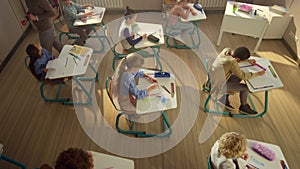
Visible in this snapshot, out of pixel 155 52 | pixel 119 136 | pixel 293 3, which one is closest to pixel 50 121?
pixel 119 136

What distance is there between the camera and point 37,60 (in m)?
2.75

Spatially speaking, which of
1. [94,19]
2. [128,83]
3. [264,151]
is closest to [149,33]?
[94,19]

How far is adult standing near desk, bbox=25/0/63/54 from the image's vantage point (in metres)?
3.09

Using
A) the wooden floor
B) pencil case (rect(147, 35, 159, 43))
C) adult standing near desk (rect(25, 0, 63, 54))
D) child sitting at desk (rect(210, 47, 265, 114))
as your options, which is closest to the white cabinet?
the wooden floor

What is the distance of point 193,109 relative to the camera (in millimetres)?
3150

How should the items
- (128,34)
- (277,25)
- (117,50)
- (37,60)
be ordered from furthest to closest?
(277,25)
(117,50)
(128,34)
(37,60)

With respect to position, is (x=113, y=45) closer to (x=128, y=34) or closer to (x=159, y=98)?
(x=128, y=34)

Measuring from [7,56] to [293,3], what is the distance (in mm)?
5237

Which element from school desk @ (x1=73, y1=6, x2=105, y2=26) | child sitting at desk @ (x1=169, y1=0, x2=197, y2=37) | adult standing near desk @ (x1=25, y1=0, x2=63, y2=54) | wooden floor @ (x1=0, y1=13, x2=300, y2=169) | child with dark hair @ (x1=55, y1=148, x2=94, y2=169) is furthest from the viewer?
child sitting at desk @ (x1=169, y1=0, x2=197, y2=37)

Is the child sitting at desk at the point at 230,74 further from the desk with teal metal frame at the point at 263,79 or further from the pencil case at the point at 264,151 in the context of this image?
the pencil case at the point at 264,151

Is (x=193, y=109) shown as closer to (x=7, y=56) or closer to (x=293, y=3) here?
(x=293, y=3)

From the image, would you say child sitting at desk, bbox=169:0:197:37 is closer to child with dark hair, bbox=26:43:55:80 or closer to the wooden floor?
the wooden floor

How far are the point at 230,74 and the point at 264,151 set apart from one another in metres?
1.05

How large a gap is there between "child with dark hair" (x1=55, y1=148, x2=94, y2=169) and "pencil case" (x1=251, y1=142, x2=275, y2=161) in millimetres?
1412
